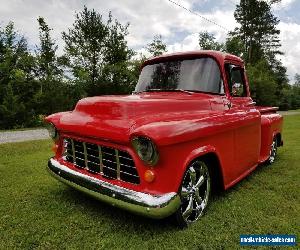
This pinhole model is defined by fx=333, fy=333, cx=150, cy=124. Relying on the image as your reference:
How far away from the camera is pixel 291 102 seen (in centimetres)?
3831

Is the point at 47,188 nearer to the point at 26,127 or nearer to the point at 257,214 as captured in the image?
the point at 257,214

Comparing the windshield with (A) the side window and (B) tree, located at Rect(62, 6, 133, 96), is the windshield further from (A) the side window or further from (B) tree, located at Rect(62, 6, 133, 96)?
(B) tree, located at Rect(62, 6, 133, 96)

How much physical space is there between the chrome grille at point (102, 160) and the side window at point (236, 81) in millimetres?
2062

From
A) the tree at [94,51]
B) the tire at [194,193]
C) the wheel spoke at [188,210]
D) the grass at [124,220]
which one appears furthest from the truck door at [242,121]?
the tree at [94,51]

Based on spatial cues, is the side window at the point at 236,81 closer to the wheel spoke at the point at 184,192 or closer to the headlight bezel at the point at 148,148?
the wheel spoke at the point at 184,192

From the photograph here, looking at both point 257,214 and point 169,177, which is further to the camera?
point 257,214

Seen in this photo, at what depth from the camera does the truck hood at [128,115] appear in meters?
3.18

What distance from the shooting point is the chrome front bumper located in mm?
2908

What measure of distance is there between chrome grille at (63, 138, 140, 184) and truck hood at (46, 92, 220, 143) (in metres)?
0.17

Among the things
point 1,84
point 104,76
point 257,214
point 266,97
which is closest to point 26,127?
point 1,84

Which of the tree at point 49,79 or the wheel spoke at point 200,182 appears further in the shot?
the tree at point 49,79

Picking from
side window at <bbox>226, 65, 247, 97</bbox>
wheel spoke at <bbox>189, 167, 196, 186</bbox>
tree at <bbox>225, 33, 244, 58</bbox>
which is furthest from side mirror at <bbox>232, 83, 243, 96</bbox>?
tree at <bbox>225, 33, 244, 58</bbox>

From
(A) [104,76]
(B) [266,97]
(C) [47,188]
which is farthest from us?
(B) [266,97]

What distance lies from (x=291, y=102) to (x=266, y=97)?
9.44 metres
